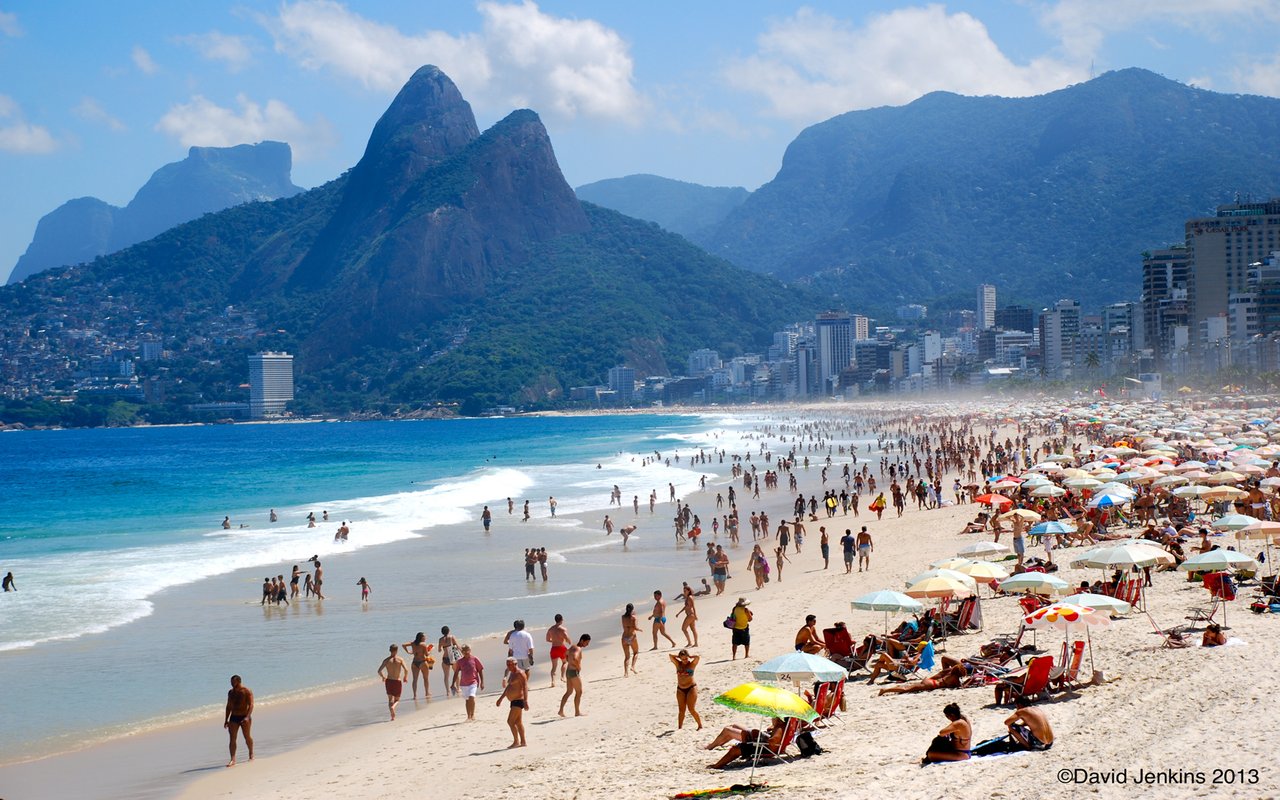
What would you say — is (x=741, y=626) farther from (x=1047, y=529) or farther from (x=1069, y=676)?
(x=1047, y=529)

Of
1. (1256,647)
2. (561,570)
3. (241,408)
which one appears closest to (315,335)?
(241,408)

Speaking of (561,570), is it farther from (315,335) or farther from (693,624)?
(315,335)

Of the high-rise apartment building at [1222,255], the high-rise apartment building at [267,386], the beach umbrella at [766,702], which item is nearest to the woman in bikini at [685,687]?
the beach umbrella at [766,702]

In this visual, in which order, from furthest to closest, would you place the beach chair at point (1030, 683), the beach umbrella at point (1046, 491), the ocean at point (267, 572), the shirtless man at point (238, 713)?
1. the beach umbrella at point (1046, 491)
2. the ocean at point (267, 572)
3. the shirtless man at point (238, 713)
4. the beach chair at point (1030, 683)

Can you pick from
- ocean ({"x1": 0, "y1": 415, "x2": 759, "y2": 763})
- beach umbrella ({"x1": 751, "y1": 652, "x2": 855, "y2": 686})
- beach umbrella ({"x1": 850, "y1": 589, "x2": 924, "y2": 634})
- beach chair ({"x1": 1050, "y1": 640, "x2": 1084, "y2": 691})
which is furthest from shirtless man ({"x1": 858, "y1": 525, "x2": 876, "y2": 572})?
beach umbrella ({"x1": 751, "y1": 652, "x2": 855, "y2": 686})

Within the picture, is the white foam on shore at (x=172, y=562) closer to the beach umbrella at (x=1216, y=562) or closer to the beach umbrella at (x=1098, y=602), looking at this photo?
the beach umbrella at (x=1098, y=602)

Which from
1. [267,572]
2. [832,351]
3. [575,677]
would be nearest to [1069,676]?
[575,677]

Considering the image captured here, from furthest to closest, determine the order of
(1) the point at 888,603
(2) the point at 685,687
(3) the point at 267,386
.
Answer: (3) the point at 267,386 < (1) the point at 888,603 < (2) the point at 685,687
